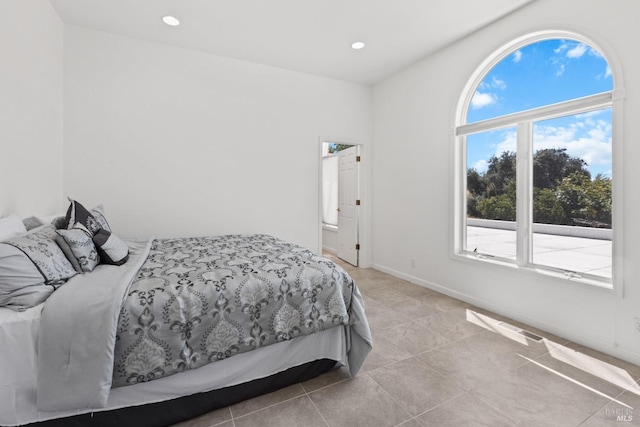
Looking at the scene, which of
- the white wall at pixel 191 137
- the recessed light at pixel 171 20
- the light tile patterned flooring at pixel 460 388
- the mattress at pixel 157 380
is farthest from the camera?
the white wall at pixel 191 137

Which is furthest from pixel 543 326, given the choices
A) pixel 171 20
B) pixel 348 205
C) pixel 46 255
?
pixel 171 20

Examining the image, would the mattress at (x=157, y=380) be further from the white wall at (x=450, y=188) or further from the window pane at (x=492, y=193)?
the window pane at (x=492, y=193)

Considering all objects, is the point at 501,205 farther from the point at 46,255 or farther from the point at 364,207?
the point at 46,255

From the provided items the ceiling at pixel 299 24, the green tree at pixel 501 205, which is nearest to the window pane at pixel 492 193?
the green tree at pixel 501 205

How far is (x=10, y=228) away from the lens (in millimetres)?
1854

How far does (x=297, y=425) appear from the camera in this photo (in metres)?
1.61

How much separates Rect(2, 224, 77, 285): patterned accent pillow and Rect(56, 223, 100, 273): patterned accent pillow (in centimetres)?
4

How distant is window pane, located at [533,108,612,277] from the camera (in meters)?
2.48

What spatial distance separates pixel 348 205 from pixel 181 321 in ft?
13.0

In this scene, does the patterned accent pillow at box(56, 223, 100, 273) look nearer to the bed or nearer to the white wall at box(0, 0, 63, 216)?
the bed

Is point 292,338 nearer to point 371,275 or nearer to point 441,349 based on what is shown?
point 441,349

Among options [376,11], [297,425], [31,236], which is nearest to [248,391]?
[297,425]

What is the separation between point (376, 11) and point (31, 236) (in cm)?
320

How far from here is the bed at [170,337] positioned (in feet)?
4.40
